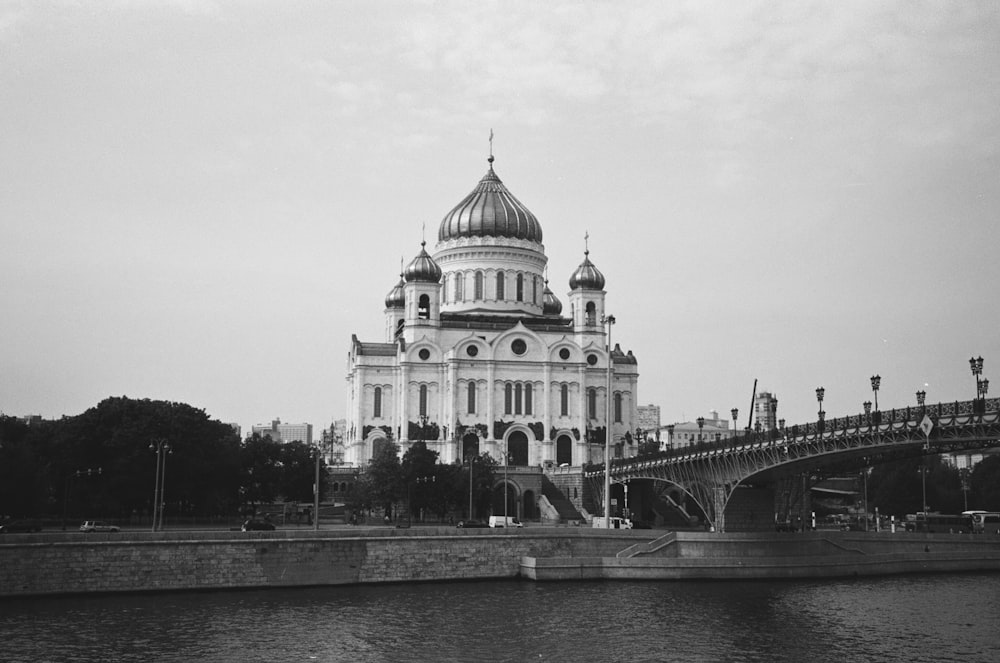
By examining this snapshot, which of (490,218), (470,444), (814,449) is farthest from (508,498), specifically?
(814,449)

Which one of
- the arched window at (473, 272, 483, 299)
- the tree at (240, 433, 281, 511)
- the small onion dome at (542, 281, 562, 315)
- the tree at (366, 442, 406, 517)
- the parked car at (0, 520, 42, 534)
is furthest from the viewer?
the small onion dome at (542, 281, 562, 315)

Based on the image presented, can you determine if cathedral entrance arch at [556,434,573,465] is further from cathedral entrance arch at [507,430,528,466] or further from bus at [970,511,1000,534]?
bus at [970,511,1000,534]

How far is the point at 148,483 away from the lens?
7081cm

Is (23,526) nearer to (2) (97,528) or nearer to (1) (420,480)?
(2) (97,528)

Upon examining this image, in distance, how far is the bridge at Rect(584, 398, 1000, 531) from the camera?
49.6 metres

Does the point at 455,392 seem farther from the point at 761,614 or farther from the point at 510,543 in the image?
the point at 761,614

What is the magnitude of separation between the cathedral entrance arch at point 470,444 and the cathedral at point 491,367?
0.09 metres

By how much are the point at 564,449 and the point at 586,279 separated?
1601 centimetres

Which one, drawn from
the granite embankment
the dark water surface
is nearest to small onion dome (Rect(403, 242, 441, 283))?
the granite embankment

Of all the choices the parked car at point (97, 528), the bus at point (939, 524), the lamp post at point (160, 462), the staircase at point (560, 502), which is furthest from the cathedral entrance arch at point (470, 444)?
the parked car at point (97, 528)

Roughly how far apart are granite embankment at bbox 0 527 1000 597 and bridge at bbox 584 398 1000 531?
182 inches

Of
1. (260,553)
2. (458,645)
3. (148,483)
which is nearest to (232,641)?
(458,645)

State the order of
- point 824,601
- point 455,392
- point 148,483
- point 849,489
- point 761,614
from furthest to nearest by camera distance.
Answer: point 849,489, point 455,392, point 148,483, point 824,601, point 761,614

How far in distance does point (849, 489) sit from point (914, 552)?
84461 millimetres
